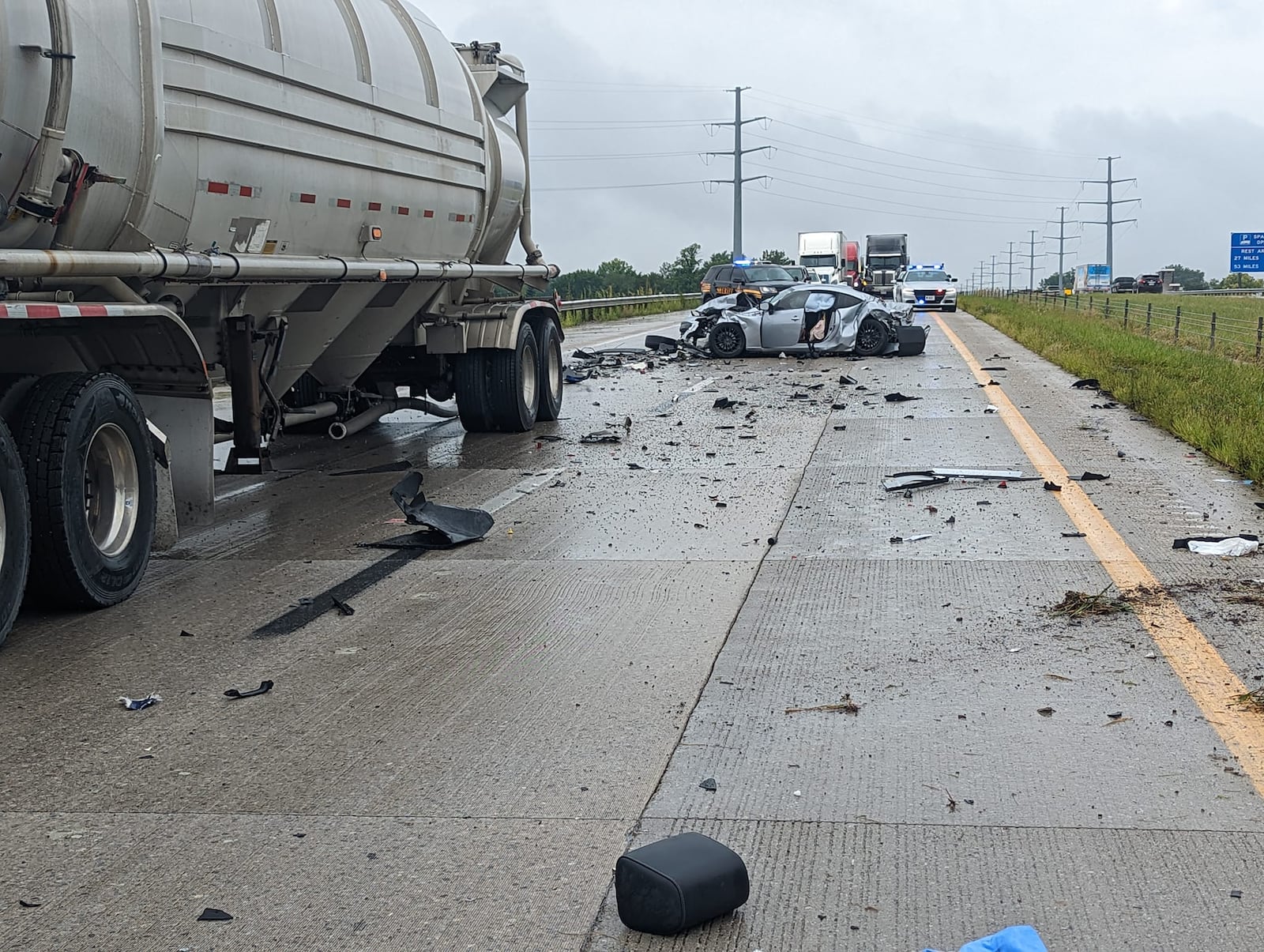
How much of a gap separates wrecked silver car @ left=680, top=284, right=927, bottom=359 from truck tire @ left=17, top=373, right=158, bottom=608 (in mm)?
20643

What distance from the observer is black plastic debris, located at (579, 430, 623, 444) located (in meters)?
13.9

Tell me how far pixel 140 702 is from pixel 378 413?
739cm

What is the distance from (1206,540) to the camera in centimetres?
848

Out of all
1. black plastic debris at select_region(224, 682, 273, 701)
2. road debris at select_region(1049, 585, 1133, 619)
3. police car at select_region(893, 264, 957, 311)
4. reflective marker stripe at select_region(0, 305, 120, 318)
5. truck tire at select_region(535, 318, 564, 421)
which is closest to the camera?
black plastic debris at select_region(224, 682, 273, 701)

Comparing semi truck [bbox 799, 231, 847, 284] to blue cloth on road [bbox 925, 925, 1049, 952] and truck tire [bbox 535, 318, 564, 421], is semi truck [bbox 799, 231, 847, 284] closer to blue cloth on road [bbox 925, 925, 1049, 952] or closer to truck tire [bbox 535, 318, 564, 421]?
truck tire [bbox 535, 318, 564, 421]

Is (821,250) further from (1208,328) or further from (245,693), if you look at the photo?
(245,693)

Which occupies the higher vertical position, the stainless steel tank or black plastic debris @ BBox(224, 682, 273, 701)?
the stainless steel tank

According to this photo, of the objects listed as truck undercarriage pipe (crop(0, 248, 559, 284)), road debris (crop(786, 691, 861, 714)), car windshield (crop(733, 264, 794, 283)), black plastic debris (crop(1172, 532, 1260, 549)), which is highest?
truck undercarriage pipe (crop(0, 248, 559, 284))

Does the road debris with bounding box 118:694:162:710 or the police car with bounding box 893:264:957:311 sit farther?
the police car with bounding box 893:264:957:311

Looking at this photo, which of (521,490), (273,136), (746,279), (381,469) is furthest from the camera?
(746,279)

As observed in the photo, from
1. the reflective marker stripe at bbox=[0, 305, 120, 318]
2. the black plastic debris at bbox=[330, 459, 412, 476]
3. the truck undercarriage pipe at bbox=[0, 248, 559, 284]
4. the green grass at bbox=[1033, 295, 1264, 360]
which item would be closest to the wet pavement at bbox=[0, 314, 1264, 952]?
the reflective marker stripe at bbox=[0, 305, 120, 318]

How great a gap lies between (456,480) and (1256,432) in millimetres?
6894

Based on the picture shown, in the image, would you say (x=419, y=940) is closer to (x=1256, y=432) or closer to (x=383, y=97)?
(x=383, y=97)

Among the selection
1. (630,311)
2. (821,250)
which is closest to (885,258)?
(821,250)
